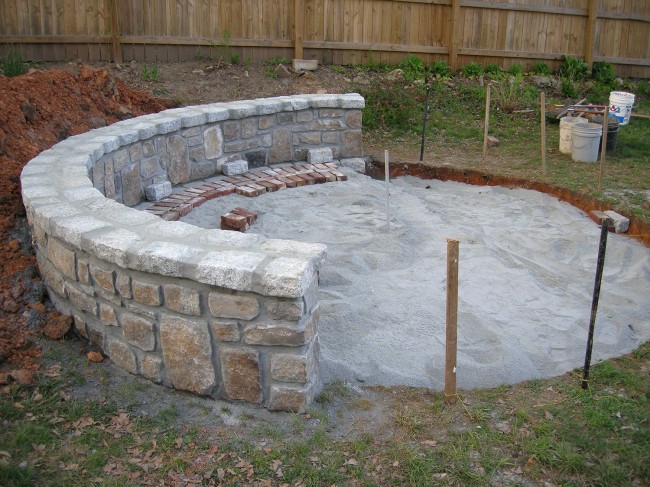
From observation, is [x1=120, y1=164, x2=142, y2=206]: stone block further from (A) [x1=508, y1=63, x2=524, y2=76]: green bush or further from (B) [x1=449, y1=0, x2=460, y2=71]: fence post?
(A) [x1=508, y1=63, x2=524, y2=76]: green bush

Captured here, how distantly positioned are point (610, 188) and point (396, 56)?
5.26 m

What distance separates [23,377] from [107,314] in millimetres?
543

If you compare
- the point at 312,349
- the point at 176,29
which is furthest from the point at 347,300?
the point at 176,29

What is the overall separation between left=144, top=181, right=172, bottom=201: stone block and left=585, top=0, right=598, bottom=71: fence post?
30.2 feet

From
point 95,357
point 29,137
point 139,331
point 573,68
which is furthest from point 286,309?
point 573,68

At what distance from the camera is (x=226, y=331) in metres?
3.57

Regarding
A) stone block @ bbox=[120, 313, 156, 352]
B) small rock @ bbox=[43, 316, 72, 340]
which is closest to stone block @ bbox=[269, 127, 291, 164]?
small rock @ bbox=[43, 316, 72, 340]

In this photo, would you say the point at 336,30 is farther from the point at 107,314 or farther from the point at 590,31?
the point at 107,314

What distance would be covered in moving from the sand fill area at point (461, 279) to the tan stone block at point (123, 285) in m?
1.21

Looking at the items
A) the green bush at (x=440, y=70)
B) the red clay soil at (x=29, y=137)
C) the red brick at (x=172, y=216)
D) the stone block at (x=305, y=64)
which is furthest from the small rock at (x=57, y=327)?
the green bush at (x=440, y=70)

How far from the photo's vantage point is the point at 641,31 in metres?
13.2

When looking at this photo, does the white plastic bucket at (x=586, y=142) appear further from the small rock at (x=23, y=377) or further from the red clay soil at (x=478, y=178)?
the small rock at (x=23, y=377)

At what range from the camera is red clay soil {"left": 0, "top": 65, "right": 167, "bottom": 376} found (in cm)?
430

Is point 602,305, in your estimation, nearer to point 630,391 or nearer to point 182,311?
point 630,391
